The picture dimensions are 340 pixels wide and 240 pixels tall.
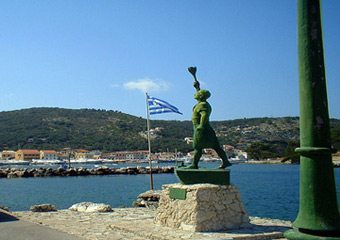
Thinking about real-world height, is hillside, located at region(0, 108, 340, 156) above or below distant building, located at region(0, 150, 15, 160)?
above

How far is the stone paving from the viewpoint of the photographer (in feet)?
25.3

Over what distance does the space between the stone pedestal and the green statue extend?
0.80 metres

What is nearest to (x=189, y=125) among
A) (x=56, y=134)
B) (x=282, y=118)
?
(x=282, y=118)

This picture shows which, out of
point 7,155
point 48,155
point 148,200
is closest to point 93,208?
point 148,200

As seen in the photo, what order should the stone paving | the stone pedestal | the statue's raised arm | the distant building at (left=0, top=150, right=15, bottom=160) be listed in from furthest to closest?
the distant building at (left=0, top=150, right=15, bottom=160) < the statue's raised arm < the stone pedestal < the stone paving

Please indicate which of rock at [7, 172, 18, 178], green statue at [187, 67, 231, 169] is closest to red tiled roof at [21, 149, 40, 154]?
rock at [7, 172, 18, 178]

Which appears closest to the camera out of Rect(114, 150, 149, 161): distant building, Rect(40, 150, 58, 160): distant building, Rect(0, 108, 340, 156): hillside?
Rect(40, 150, 58, 160): distant building

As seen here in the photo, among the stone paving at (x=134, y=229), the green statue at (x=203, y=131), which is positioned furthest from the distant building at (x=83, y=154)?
the green statue at (x=203, y=131)

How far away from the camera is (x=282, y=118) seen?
163 m

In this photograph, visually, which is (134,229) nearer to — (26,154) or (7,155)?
(26,154)

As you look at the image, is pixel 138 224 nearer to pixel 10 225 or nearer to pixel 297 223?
pixel 10 225

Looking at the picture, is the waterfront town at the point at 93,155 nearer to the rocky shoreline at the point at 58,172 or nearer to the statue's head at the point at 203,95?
the rocky shoreline at the point at 58,172

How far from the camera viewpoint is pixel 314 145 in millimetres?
2535

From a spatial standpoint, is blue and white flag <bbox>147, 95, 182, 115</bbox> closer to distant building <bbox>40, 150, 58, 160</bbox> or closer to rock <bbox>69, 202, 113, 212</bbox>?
rock <bbox>69, 202, 113, 212</bbox>
